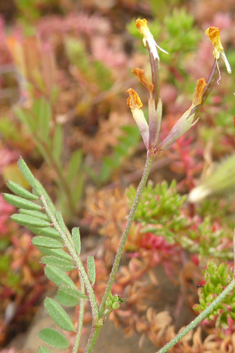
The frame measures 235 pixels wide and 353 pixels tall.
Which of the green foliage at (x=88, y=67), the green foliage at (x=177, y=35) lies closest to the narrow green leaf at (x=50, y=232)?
the green foliage at (x=177, y=35)

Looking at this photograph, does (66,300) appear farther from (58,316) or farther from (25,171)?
(25,171)

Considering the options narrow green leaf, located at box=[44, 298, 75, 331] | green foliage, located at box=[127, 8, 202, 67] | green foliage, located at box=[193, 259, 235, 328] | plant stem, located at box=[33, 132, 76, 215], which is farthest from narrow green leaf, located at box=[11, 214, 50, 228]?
green foliage, located at box=[127, 8, 202, 67]

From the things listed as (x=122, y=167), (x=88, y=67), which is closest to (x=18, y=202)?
(x=122, y=167)

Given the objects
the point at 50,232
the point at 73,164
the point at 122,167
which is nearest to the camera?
the point at 50,232

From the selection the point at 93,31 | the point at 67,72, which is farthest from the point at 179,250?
the point at 93,31

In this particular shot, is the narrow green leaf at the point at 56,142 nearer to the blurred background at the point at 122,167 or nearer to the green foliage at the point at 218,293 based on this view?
the blurred background at the point at 122,167

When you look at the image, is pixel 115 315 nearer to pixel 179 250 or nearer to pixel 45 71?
pixel 179 250
